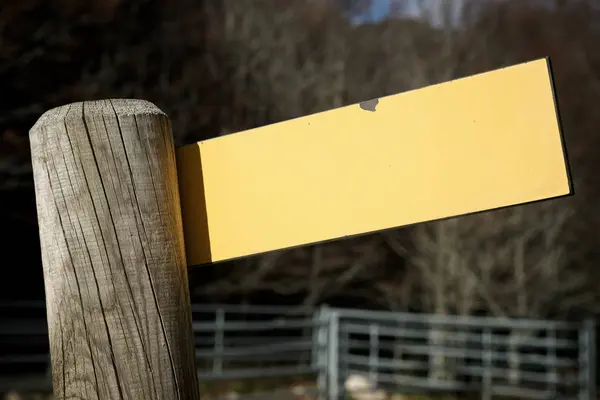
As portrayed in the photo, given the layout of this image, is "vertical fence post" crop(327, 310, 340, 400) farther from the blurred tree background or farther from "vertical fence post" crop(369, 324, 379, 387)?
the blurred tree background

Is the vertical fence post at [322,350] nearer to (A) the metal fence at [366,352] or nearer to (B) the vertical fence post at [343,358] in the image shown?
(A) the metal fence at [366,352]

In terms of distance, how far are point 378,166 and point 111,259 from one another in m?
Answer: 0.31

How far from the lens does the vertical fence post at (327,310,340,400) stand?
654 cm

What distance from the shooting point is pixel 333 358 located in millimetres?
6578

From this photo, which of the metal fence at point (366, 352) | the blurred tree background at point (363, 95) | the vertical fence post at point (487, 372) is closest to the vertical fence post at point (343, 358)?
the metal fence at point (366, 352)

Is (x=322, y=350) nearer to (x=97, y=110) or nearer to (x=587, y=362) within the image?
(x=587, y=362)

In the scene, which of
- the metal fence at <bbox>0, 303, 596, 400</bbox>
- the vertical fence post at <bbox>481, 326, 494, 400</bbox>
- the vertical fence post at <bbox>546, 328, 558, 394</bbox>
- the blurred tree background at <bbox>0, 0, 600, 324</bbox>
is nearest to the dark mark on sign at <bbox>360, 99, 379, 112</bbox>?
the metal fence at <bbox>0, 303, 596, 400</bbox>

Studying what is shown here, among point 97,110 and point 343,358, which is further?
point 343,358

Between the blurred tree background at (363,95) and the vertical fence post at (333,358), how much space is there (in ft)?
4.62

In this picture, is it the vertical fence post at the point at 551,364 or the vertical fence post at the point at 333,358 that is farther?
the vertical fence post at the point at 551,364

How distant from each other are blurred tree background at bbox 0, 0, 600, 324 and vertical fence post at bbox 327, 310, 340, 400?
1.41 m

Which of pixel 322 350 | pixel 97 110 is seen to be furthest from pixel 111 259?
pixel 322 350

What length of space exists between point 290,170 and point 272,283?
7.20 meters

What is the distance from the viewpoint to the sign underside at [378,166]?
800 millimetres
